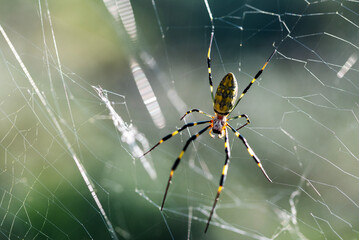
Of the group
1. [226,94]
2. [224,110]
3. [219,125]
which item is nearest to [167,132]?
[219,125]

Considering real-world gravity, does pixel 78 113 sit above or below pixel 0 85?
below

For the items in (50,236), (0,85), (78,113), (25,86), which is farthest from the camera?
(78,113)

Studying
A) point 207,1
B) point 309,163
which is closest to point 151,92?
point 207,1

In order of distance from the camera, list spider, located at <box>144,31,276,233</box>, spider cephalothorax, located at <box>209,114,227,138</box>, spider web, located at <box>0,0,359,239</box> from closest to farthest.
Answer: spider, located at <box>144,31,276,233</box>
spider cephalothorax, located at <box>209,114,227,138</box>
spider web, located at <box>0,0,359,239</box>

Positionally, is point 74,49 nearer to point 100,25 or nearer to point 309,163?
point 100,25

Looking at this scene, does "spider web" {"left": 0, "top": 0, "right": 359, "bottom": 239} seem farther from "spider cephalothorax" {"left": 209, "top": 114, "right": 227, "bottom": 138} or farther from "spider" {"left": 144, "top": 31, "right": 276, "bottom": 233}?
"spider cephalothorax" {"left": 209, "top": 114, "right": 227, "bottom": 138}

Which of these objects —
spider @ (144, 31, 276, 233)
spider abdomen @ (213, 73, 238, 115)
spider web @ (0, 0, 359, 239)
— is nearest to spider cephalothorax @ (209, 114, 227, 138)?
spider @ (144, 31, 276, 233)
